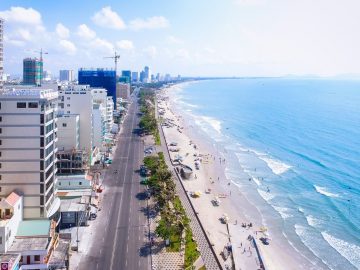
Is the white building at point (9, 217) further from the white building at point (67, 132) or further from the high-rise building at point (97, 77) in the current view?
the high-rise building at point (97, 77)

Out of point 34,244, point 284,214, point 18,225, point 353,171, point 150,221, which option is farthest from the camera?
point 353,171

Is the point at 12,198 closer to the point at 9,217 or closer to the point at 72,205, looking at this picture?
the point at 9,217

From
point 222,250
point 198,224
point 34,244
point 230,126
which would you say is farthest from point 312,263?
point 230,126

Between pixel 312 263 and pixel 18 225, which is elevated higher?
pixel 18 225

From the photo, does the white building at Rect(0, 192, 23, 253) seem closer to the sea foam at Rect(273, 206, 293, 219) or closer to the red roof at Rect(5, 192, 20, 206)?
the red roof at Rect(5, 192, 20, 206)

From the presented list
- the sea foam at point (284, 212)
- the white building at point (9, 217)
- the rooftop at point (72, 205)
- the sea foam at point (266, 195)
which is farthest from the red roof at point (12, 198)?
the sea foam at point (266, 195)

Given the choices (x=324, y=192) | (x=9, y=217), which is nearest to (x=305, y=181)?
(x=324, y=192)

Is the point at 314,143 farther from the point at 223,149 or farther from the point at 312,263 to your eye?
the point at 312,263
